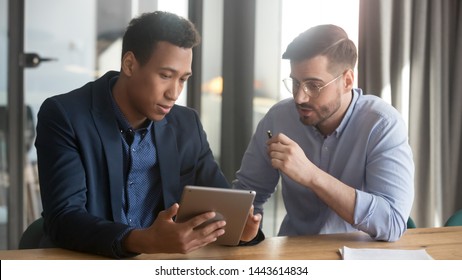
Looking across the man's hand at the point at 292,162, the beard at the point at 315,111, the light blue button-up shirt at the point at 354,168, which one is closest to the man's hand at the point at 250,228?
the man's hand at the point at 292,162

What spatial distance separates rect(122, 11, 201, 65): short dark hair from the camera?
6.58 feet

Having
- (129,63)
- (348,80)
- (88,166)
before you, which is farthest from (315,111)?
(88,166)

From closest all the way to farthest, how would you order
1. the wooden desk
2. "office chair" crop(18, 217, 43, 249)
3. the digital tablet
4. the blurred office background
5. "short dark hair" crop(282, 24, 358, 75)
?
1. the digital tablet
2. the wooden desk
3. "office chair" crop(18, 217, 43, 249)
4. "short dark hair" crop(282, 24, 358, 75)
5. the blurred office background

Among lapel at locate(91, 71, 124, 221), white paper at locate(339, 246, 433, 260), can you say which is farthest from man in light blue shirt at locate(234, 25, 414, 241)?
lapel at locate(91, 71, 124, 221)

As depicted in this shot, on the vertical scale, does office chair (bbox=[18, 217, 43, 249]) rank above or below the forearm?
below

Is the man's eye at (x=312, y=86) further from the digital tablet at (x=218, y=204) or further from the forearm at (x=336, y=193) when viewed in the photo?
the digital tablet at (x=218, y=204)

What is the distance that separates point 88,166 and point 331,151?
88 centimetres

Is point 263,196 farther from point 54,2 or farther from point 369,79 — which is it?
point 54,2

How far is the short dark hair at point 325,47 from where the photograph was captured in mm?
2279

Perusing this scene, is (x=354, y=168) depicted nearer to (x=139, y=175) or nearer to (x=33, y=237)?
(x=139, y=175)

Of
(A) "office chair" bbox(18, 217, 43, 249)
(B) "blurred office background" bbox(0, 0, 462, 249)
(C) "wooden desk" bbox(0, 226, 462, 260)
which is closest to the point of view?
(C) "wooden desk" bbox(0, 226, 462, 260)

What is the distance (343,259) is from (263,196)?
738mm

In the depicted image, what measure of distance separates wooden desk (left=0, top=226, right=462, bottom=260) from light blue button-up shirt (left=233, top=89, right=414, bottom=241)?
5 centimetres

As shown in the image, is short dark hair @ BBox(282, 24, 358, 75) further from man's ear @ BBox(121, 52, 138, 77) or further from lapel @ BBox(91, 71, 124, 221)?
lapel @ BBox(91, 71, 124, 221)
